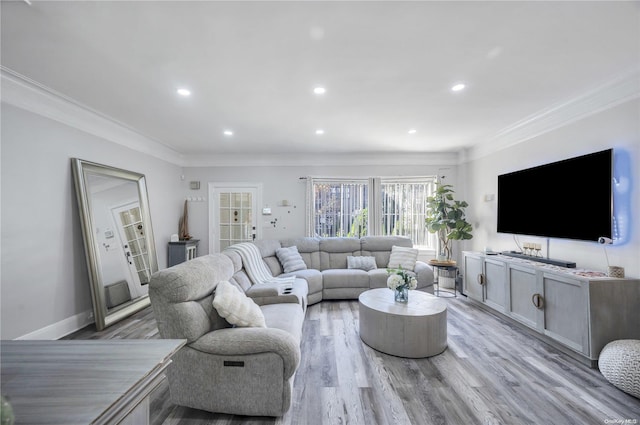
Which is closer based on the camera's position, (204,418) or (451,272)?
(204,418)

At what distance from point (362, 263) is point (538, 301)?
96.8 inches

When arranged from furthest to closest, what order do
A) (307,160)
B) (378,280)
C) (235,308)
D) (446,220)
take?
(307,160) < (446,220) < (378,280) < (235,308)

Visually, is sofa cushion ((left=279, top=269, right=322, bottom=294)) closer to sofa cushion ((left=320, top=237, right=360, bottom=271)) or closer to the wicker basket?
sofa cushion ((left=320, top=237, right=360, bottom=271))

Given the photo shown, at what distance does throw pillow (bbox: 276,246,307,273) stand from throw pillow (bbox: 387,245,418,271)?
1546mm

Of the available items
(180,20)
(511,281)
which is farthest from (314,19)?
(511,281)

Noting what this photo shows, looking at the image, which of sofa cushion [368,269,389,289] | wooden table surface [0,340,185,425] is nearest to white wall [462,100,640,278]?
sofa cushion [368,269,389,289]

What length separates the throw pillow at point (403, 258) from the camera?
4660 millimetres

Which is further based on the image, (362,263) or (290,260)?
→ (362,263)

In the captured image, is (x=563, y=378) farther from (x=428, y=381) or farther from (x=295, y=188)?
(x=295, y=188)

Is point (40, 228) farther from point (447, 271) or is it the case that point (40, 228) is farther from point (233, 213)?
point (447, 271)

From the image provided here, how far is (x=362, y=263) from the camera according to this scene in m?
4.80

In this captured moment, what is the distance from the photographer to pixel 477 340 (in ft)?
9.80

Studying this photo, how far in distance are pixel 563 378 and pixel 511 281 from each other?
127cm

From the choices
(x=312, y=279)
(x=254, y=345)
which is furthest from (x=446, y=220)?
(x=254, y=345)
